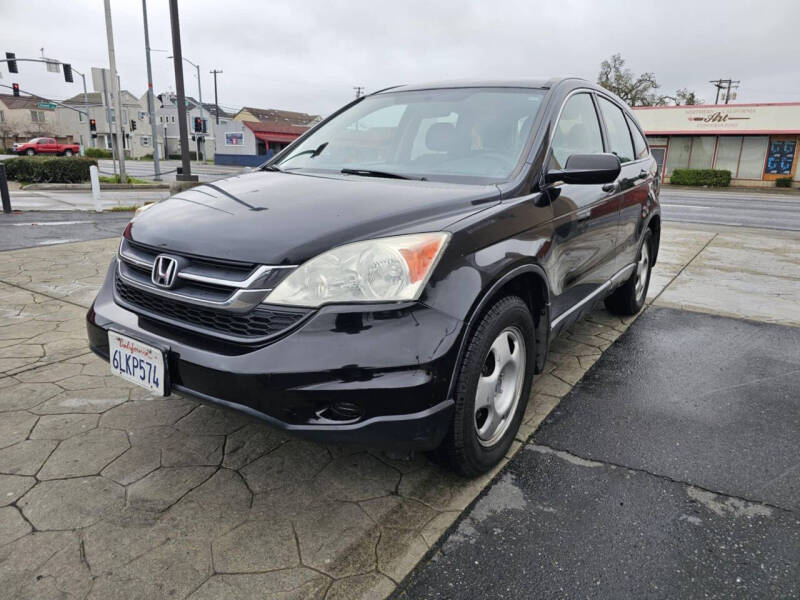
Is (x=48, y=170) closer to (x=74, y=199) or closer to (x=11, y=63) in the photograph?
(x=74, y=199)

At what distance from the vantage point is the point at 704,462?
8.78 feet

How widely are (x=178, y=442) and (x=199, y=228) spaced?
109cm

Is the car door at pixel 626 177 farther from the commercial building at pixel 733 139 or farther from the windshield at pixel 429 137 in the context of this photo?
the commercial building at pixel 733 139

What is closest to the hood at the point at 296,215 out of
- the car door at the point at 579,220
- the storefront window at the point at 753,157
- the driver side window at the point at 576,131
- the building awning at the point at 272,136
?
the car door at the point at 579,220

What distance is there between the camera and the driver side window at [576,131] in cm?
300

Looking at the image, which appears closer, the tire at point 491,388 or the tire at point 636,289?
the tire at point 491,388

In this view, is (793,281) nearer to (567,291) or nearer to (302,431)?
(567,291)

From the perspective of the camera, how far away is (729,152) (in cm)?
3603

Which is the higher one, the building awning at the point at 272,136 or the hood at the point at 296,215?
Result: the building awning at the point at 272,136

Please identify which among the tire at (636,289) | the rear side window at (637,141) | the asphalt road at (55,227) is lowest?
the asphalt road at (55,227)

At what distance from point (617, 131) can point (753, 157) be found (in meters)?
37.6

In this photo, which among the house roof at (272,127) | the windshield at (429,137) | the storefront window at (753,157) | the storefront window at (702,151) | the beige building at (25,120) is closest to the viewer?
the windshield at (429,137)

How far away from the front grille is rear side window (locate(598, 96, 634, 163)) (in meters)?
2.86

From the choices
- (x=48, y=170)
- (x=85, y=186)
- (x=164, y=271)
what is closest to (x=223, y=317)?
(x=164, y=271)
